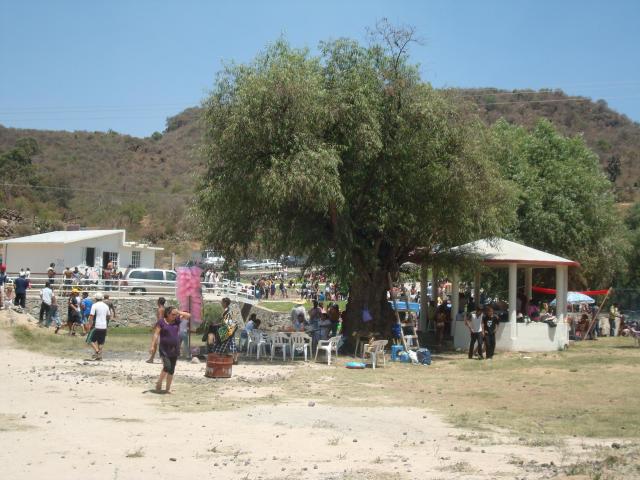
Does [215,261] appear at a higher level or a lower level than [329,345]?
higher

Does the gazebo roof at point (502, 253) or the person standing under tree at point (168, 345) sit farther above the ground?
the gazebo roof at point (502, 253)

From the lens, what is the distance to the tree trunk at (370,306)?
72.2 feet

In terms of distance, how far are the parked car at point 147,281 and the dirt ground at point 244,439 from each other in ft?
66.1

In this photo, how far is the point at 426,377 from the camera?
17.2m

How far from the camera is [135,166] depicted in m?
105

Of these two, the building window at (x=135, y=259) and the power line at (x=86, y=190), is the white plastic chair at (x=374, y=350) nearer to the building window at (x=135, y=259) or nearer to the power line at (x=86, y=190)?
the building window at (x=135, y=259)

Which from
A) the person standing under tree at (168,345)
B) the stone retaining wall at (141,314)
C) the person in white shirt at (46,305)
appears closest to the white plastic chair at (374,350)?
the person standing under tree at (168,345)

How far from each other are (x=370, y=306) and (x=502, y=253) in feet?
16.8

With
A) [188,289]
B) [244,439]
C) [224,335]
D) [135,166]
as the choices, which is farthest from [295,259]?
[135,166]

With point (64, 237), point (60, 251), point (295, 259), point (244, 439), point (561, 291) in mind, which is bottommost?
point (244, 439)

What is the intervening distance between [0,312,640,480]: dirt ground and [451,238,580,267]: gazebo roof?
10041 millimetres

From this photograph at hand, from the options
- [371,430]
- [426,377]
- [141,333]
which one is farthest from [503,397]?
[141,333]

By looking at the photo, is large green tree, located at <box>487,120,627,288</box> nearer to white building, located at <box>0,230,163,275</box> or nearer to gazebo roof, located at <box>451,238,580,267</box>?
gazebo roof, located at <box>451,238,580,267</box>

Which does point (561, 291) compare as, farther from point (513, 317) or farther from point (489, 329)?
point (489, 329)
